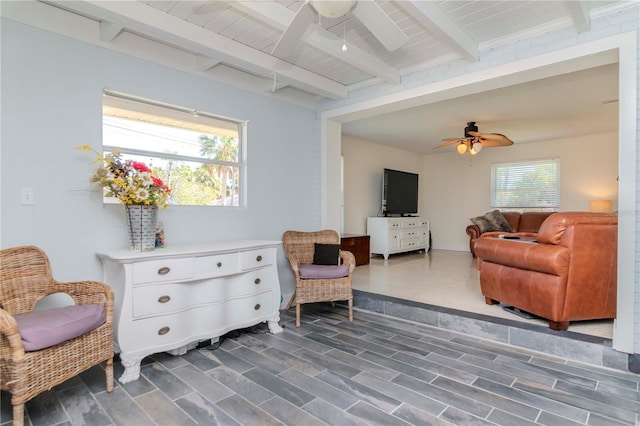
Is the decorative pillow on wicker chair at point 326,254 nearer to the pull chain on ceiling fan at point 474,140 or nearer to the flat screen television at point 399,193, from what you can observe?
the pull chain on ceiling fan at point 474,140

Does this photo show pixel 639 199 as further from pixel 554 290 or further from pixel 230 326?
pixel 230 326

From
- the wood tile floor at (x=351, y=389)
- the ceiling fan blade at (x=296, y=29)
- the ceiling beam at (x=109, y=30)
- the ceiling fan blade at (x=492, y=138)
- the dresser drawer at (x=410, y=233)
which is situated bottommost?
the wood tile floor at (x=351, y=389)

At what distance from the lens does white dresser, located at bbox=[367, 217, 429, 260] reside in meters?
6.67

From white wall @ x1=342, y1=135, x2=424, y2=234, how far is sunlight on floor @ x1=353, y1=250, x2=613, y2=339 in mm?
920

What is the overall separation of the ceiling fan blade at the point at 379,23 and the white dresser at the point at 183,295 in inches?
75.8

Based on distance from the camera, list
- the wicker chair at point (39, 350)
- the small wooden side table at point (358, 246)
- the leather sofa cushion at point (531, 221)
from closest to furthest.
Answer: the wicker chair at point (39, 350) → the small wooden side table at point (358, 246) → the leather sofa cushion at point (531, 221)

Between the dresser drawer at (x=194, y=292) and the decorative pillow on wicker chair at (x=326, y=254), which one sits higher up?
the decorative pillow on wicker chair at (x=326, y=254)

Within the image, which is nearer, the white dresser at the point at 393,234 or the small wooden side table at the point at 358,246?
the small wooden side table at the point at 358,246

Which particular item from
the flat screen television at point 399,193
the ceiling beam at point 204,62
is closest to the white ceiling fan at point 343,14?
the ceiling beam at point 204,62

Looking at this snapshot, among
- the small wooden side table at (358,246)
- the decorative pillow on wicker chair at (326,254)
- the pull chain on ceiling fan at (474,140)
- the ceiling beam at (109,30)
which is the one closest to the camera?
the ceiling beam at (109,30)

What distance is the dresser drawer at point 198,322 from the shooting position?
2.33 m

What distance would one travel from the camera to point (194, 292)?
2656mm

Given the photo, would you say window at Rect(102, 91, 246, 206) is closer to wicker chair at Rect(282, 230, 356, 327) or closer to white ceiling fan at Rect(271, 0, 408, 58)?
wicker chair at Rect(282, 230, 356, 327)

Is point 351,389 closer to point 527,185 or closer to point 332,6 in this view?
point 332,6
